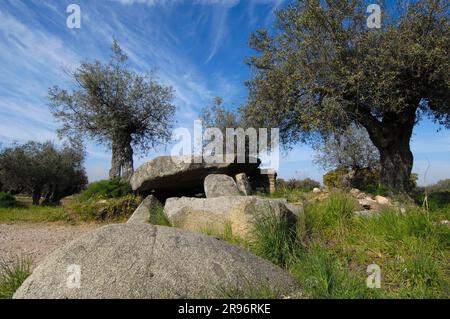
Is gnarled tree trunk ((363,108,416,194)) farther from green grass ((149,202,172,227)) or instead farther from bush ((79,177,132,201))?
bush ((79,177,132,201))

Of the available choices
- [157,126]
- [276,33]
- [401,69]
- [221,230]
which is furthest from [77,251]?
[157,126]

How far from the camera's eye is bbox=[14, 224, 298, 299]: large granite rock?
3.62 metres

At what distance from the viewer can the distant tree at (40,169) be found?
104 feet

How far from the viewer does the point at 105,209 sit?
1293cm

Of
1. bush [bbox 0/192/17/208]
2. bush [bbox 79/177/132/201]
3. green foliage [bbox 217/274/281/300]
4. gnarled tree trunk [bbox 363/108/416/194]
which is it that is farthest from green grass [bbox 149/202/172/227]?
bush [bbox 0/192/17/208]

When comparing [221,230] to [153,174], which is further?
[153,174]

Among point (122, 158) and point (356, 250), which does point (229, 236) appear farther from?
point (122, 158)

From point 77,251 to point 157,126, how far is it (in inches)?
714

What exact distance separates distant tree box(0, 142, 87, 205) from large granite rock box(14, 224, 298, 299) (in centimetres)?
2903

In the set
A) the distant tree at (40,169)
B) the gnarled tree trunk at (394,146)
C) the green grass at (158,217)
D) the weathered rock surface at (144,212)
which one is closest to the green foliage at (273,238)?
the green grass at (158,217)

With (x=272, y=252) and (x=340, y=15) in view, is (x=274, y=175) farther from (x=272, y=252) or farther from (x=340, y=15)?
(x=272, y=252)

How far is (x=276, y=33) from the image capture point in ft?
50.0

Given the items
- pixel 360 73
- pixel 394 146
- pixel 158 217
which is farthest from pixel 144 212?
pixel 394 146

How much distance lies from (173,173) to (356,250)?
880 centimetres
